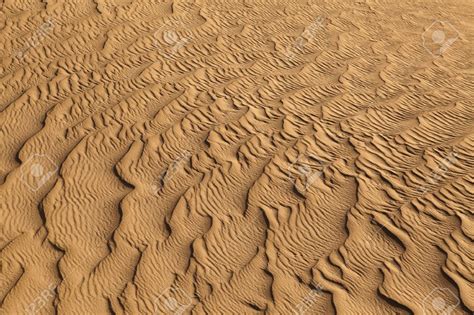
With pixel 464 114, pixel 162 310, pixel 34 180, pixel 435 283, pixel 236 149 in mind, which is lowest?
pixel 34 180

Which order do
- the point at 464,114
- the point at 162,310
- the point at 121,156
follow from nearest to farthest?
the point at 162,310 < the point at 121,156 < the point at 464,114

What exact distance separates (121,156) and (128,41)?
2496 millimetres

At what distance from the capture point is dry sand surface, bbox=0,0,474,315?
4055mm

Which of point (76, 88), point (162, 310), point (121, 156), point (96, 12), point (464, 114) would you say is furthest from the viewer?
point (96, 12)

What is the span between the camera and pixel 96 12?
7.82m

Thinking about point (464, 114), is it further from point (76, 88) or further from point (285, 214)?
point (76, 88)

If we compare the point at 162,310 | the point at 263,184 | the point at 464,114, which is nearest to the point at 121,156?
the point at 263,184

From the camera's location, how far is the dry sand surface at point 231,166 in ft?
13.3

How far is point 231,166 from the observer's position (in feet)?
16.6

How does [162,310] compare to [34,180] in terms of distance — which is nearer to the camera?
[162,310]

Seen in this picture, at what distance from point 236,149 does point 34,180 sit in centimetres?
191

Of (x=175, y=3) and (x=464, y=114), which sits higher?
(x=464, y=114)

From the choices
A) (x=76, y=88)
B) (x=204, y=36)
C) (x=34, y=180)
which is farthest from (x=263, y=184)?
(x=204, y=36)

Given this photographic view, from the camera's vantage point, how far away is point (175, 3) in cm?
809
